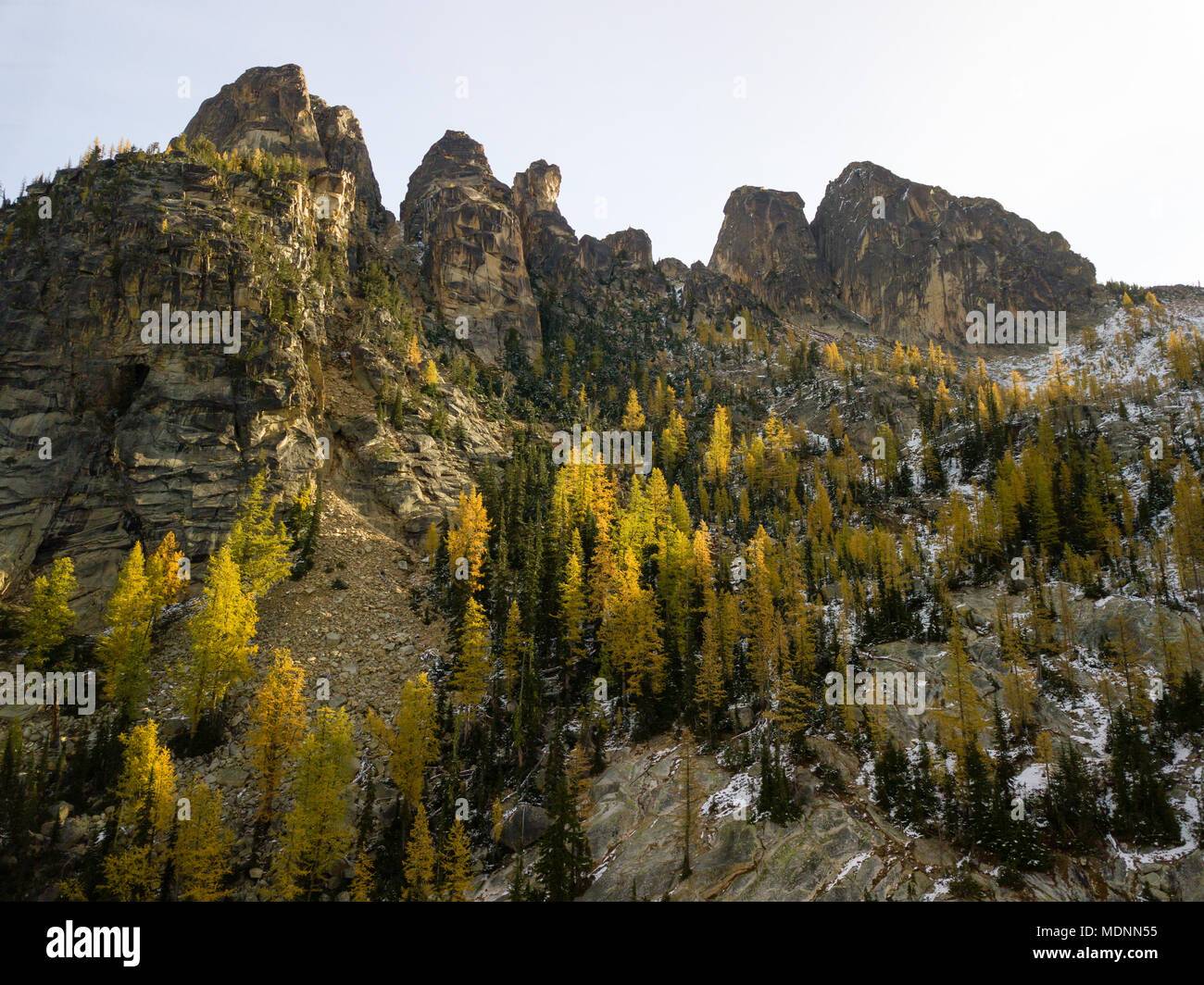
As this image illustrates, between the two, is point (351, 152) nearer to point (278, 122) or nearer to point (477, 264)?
point (278, 122)

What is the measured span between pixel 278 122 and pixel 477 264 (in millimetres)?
46289

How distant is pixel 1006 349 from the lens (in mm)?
193500

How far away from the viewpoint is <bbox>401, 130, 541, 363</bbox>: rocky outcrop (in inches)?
4894

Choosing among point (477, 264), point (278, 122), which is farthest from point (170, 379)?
point (278, 122)

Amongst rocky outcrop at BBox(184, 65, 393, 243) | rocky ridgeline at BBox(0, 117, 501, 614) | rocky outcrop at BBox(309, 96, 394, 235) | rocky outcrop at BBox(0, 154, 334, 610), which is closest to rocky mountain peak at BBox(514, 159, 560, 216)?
rocky outcrop at BBox(309, 96, 394, 235)

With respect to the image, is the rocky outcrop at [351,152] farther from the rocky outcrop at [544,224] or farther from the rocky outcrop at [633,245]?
the rocky outcrop at [633,245]

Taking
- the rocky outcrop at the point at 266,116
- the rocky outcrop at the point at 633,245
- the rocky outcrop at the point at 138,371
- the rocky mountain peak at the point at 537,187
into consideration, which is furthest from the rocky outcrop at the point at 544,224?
the rocky outcrop at the point at 138,371

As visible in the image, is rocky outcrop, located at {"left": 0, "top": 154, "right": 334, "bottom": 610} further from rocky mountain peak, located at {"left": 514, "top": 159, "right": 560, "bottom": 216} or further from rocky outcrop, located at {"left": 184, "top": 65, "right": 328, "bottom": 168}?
rocky mountain peak, located at {"left": 514, "top": 159, "right": 560, "bottom": 216}

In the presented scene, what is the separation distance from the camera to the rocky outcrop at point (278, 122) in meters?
120

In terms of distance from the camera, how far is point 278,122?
122562 millimetres

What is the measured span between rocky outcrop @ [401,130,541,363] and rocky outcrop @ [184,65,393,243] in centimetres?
1374

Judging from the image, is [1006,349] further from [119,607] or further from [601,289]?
[119,607]
